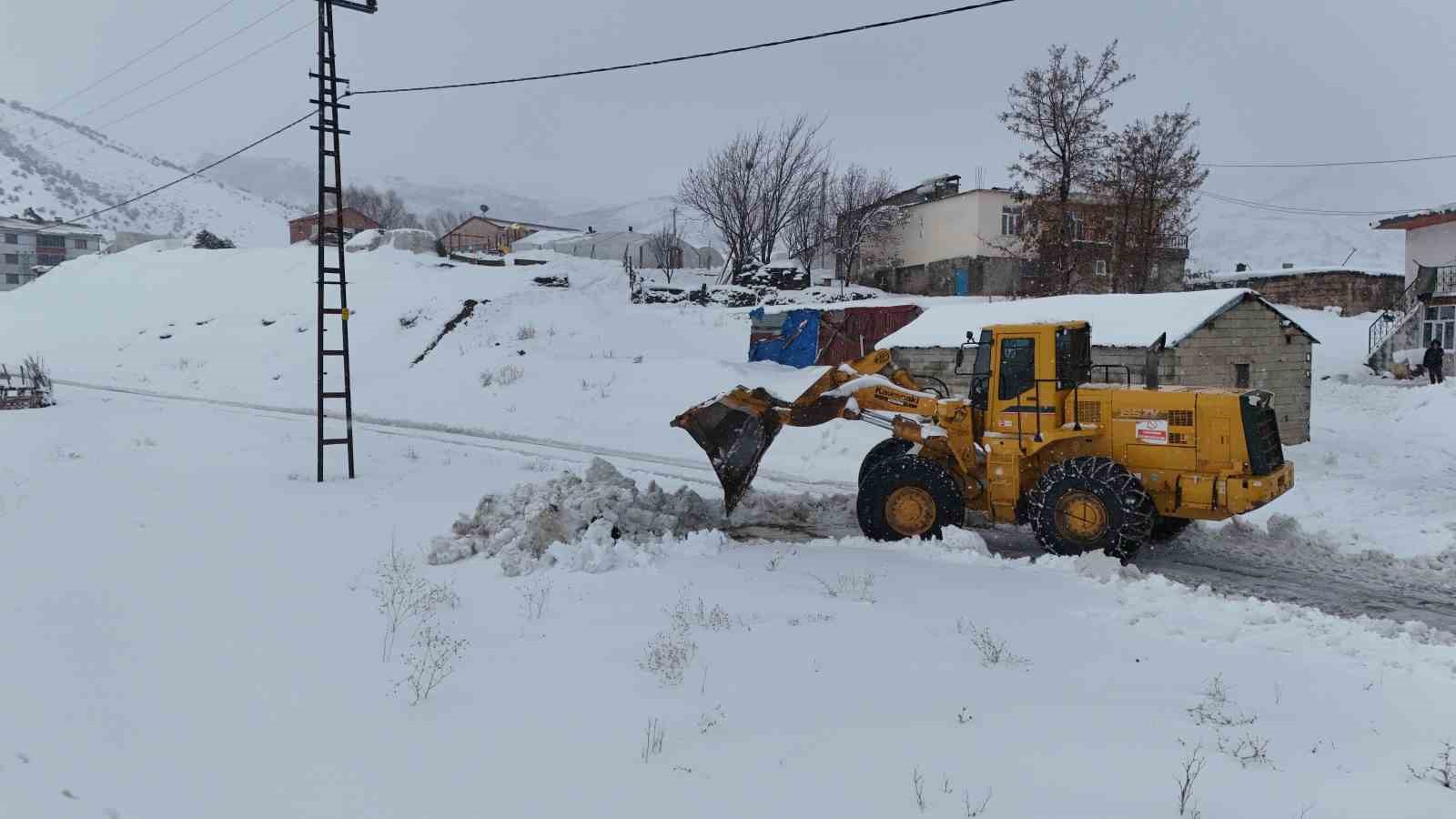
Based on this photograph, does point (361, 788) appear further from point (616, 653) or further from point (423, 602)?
point (423, 602)

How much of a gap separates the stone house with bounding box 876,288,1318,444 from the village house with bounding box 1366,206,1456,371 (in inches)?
581

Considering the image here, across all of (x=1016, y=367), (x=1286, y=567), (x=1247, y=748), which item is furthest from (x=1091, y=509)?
(x=1247, y=748)

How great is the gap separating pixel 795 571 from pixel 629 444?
10.5m

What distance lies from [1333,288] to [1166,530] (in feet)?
140

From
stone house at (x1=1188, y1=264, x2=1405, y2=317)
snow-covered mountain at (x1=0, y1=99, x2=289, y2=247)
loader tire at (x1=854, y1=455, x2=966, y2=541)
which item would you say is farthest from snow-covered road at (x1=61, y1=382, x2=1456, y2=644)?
snow-covered mountain at (x1=0, y1=99, x2=289, y2=247)

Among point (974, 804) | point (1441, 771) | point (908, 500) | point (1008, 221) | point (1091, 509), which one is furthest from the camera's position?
point (1008, 221)

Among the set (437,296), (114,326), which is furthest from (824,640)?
(114,326)

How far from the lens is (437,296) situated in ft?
116

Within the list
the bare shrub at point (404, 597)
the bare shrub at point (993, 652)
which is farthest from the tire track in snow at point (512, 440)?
the bare shrub at point (993, 652)

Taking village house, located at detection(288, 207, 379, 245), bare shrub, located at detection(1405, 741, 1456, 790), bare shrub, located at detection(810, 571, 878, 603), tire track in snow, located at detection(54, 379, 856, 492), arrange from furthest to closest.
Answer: village house, located at detection(288, 207, 379, 245)
tire track in snow, located at detection(54, 379, 856, 492)
bare shrub, located at detection(810, 571, 878, 603)
bare shrub, located at detection(1405, 741, 1456, 790)

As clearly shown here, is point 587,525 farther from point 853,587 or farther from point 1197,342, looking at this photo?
point 1197,342

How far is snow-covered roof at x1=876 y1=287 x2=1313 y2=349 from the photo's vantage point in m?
17.5

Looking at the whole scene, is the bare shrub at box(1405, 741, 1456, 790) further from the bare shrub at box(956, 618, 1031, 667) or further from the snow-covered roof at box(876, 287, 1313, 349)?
the snow-covered roof at box(876, 287, 1313, 349)

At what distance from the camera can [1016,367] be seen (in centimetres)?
960
